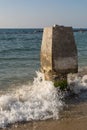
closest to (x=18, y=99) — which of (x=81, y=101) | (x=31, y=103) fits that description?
(x=31, y=103)

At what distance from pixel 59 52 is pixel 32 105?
1.59m

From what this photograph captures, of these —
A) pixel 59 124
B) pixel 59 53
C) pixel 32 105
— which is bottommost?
pixel 59 124

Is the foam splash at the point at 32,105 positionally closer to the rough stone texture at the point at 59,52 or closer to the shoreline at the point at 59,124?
the shoreline at the point at 59,124

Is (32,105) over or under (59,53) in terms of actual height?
under

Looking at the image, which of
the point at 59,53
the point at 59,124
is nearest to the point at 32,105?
the point at 59,124

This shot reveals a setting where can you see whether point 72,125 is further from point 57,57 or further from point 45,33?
point 45,33

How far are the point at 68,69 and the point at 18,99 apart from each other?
149 cm

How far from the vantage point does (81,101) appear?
7.83 metres

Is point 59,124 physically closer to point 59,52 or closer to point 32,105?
point 32,105

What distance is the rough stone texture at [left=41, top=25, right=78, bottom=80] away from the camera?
26.3 feet

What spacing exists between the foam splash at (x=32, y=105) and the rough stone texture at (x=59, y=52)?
0.40 m

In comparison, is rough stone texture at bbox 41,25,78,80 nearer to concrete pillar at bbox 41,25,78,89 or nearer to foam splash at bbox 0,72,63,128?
concrete pillar at bbox 41,25,78,89

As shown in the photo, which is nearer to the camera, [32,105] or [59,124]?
[59,124]

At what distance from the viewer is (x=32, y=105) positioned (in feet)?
23.6
